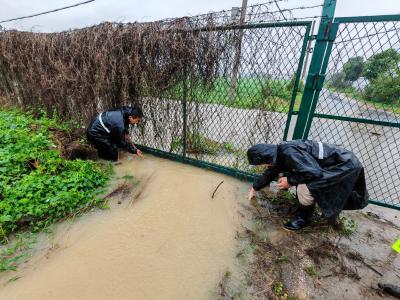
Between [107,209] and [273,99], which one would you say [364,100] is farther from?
[107,209]

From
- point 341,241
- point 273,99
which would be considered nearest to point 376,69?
point 273,99

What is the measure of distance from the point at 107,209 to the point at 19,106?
17.2 feet

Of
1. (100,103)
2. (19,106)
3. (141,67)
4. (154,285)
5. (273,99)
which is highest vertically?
(141,67)

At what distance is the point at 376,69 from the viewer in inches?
91.5

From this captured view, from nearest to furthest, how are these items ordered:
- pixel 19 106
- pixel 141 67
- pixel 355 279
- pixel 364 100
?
pixel 355 279
pixel 364 100
pixel 141 67
pixel 19 106

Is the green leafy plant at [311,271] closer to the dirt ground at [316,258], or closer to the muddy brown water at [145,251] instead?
the dirt ground at [316,258]

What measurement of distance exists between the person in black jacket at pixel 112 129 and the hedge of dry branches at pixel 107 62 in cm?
33

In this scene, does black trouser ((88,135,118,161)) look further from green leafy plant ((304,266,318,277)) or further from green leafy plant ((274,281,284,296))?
green leafy plant ((304,266,318,277))

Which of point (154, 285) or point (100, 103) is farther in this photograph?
point (100, 103)

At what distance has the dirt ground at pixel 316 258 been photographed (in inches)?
77.5

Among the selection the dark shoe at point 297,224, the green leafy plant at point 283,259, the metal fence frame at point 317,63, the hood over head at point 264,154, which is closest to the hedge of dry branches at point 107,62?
the metal fence frame at point 317,63

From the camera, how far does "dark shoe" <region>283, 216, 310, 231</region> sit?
2604 mm

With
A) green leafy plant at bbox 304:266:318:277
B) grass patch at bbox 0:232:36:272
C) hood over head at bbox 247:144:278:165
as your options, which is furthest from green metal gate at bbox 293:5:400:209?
grass patch at bbox 0:232:36:272

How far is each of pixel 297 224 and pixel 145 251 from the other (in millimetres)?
1688
